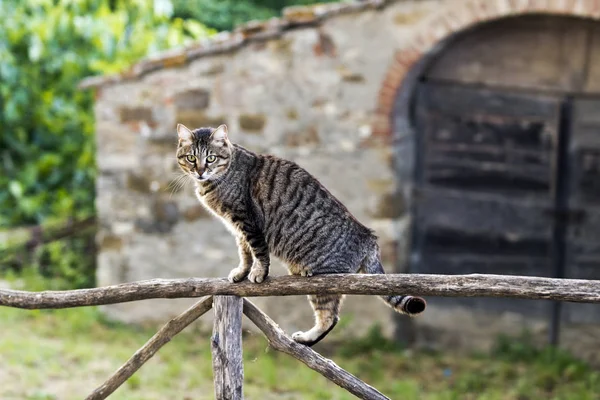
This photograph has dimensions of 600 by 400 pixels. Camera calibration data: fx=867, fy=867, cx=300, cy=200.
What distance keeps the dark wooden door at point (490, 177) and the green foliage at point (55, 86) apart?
3808 millimetres

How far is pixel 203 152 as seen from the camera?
377 centimetres

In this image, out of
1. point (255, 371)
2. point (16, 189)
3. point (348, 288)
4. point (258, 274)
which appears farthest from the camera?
point (16, 189)

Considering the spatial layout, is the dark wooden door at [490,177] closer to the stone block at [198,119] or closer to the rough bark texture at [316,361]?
the stone block at [198,119]

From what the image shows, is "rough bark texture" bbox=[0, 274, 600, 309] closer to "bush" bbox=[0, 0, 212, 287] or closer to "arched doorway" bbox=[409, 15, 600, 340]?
"arched doorway" bbox=[409, 15, 600, 340]

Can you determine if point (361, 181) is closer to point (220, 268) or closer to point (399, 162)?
point (399, 162)

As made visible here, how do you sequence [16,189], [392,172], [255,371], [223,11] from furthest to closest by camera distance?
[223,11] → [16,189] → [392,172] → [255,371]

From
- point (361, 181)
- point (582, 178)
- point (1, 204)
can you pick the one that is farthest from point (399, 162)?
point (1, 204)

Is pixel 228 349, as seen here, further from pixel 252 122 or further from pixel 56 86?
pixel 56 86

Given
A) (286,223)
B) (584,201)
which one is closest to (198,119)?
(584,201)

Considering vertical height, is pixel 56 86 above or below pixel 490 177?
above

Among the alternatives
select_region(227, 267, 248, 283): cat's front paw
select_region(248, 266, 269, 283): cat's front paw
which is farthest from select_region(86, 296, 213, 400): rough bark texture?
select_region(248, 266, 269, 283): cat's front paw

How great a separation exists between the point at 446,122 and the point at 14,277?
4.28 m

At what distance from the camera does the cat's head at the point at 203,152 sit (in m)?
3.76

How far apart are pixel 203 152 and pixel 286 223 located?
51 cm
